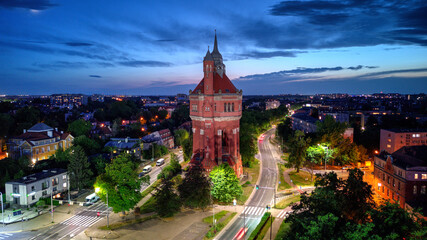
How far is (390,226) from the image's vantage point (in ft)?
76.5

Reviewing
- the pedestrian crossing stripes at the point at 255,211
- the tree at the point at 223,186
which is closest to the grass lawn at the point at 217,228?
the pedestrian crossing stripes at the point at 255,211

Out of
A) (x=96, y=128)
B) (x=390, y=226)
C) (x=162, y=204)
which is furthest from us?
(x=96, y=128)

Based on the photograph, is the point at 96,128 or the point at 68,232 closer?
the point at 68,232

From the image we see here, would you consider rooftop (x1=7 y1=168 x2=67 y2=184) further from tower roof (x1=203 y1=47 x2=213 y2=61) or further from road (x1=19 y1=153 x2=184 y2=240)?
tower roof (x1=203 y1=47 x2=213 y2=61)

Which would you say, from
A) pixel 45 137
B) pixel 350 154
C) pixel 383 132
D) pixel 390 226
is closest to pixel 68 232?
pixel 390 226

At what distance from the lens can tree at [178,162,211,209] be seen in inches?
1781

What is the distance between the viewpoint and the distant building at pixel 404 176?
48875mm

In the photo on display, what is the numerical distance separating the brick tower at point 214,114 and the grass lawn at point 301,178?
48.1 ft

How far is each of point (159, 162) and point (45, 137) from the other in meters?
35.3

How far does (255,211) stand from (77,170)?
38.5m

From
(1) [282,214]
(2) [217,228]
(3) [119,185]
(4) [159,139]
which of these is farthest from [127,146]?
(1) [282,214]

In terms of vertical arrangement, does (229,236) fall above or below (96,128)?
below

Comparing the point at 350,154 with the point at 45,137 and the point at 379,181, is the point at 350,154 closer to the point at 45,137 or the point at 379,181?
the point at 379,181

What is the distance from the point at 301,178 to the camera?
220 feet
